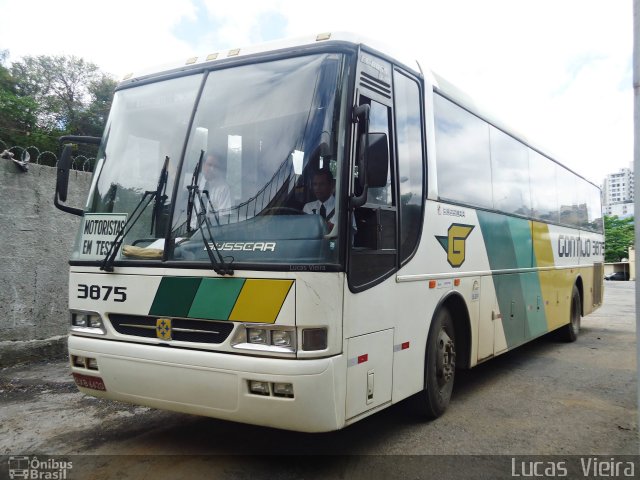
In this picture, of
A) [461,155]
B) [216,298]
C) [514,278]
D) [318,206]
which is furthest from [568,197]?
[216,298]

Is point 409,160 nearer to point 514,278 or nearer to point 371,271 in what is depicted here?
point 371,271

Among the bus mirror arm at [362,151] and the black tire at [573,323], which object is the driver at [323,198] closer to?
the bus mirror arm at [362,151]

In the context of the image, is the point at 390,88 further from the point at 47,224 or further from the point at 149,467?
the point at 47,224

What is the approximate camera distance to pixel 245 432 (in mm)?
4910

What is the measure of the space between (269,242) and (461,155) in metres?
2.97

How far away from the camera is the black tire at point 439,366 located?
5.03m

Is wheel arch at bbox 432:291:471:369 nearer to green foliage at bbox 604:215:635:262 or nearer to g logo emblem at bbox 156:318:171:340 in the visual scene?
g logo emblem at bbox 156:318:171:340

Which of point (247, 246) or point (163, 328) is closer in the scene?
point (247, 246)

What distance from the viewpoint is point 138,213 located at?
4289 millimetres

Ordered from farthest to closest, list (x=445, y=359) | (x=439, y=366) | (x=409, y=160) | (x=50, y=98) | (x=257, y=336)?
(x=50, y=98)
(x=445, y=359)
(x=439, y=366)
(x=409, y=160)
(x=257, y=336)

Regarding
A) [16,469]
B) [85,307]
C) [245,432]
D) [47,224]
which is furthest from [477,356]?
[47,224]

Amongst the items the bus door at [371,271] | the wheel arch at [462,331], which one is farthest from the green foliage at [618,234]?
the bus door at [371,271]

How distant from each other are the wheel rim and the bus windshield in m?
2.06

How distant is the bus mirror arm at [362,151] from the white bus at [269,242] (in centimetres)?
1
